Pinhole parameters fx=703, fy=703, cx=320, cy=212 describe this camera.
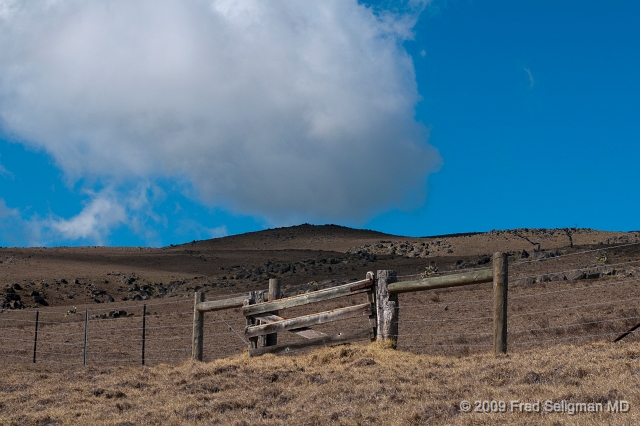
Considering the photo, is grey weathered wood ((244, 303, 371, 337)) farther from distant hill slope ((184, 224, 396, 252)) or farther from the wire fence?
distant hill slope ((184, 224, 396, 252))

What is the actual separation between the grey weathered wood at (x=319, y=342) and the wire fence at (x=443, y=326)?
190cm

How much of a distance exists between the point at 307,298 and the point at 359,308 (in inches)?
44.5

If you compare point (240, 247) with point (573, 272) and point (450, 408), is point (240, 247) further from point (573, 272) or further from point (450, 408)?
point (450, 408)

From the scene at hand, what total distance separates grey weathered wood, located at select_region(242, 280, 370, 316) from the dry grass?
3.47ft

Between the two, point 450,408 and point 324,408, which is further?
point 324,408

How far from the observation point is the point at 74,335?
84.2 ft

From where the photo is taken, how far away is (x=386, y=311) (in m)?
12.2

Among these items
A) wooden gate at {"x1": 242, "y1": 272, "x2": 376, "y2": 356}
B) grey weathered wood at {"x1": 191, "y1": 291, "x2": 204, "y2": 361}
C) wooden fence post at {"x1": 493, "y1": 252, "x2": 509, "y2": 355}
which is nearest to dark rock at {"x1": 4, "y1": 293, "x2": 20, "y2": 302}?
grey weathered wood at {"x1": 191, "y1": 291, "x2": 204, "y2": 361}

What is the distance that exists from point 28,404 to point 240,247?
276 feet

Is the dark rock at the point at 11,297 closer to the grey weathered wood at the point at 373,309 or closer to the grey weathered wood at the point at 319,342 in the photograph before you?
the grey weathered wood at the point at 319,342

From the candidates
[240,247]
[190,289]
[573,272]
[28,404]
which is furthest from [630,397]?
[240,247]

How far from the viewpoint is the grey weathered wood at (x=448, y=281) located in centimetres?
1109

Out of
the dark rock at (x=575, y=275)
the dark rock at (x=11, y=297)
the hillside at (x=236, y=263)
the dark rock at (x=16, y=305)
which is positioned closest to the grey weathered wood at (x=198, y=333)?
the dark rock at (x=575, y=275)

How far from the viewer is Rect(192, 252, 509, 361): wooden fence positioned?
36.0ft
